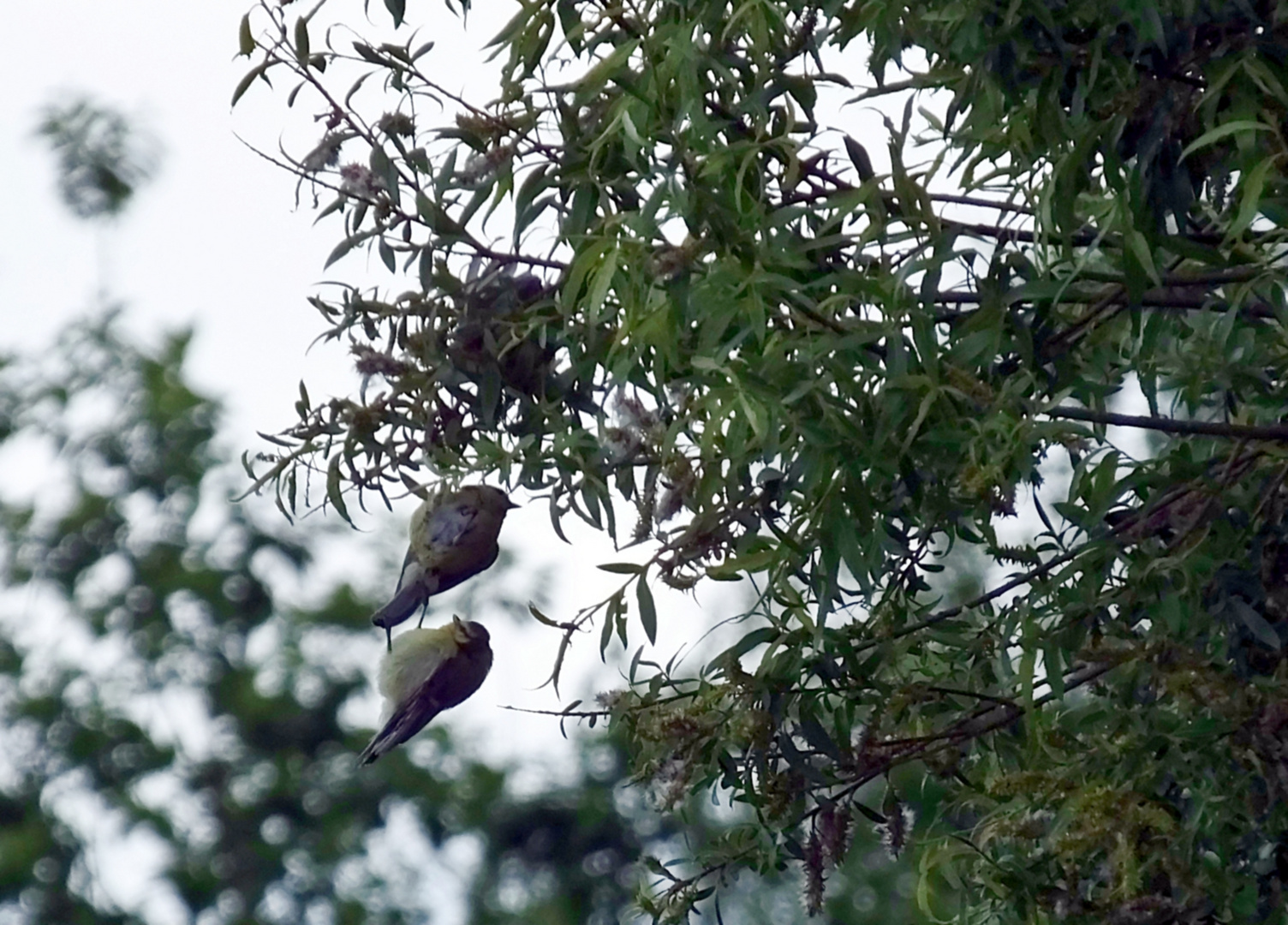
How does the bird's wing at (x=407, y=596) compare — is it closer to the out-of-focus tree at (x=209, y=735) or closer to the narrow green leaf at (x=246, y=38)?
the narrow green leaf at (x=246, y=38)

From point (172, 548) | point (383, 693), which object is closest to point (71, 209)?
point (172, 548)

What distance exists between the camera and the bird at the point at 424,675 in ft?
8.43

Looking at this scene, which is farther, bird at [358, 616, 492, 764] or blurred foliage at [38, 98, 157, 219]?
blurred foliage at [38, 98, 157, 219]

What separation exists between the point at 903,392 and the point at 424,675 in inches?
34.0

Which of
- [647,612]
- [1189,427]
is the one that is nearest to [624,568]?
[647,612]

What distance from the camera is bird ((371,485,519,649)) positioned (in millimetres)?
2453

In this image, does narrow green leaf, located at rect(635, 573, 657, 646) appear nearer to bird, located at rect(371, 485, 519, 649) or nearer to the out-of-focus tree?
bird, located at rect(371, 485, 519, 649)

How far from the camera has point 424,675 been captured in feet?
8.42

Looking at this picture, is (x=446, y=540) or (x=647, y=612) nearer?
(x=647, y=612)

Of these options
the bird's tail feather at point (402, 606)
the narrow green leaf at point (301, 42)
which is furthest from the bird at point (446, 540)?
the narrow green leaf at point (301, 42)

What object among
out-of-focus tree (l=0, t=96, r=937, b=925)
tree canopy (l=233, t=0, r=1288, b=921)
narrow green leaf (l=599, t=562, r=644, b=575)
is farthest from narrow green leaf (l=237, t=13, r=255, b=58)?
out-of-focus tree (l=0, t=96, r=937, b=925)

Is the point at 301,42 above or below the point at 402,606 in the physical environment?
above

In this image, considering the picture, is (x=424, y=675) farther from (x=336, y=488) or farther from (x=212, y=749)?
(x=212, y=749)

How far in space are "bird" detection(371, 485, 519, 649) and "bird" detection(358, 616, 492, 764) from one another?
76 millimetres
